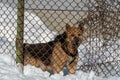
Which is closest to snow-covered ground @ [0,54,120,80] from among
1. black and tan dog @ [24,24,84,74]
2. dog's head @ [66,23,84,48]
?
black and tan dog @ [24,24,84,74]

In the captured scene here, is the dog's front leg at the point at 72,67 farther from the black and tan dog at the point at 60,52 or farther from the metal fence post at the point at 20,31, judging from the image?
the metal fence post at the point at 20,31

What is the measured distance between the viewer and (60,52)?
19.8 ft

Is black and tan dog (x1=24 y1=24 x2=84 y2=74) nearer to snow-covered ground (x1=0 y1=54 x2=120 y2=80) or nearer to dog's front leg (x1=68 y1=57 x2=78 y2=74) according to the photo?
dog's front leg (x1=68 y1=57 x2=78 y2=74)

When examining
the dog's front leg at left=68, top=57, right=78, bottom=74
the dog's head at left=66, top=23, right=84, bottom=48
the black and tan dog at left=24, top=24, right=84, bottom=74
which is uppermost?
the dog's head at left=66, top=23, right=84, bottom=48

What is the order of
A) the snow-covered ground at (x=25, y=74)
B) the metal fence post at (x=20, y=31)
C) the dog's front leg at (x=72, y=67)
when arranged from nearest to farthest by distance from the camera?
the snow-covered ground at (x=25, y=74) → the metal fence post at (x=20, y=31) → the dog's front leg at (x=72, y=67)

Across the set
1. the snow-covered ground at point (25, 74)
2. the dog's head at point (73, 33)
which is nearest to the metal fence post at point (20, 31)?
the snow-covered ground at point (25, 74)

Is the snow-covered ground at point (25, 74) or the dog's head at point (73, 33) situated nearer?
the snow-covered ground at point (25, 74)

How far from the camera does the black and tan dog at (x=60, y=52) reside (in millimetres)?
5934

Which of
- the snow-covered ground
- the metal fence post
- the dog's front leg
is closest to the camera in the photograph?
the snow-covered ground

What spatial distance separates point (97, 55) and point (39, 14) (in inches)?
99.3

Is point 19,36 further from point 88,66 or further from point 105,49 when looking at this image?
point 105,49

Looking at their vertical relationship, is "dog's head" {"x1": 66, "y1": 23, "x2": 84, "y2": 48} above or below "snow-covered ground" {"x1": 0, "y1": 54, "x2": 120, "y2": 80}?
above

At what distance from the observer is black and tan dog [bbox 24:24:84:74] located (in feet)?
19.5

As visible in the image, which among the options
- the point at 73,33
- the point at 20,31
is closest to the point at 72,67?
the point at 73,33
